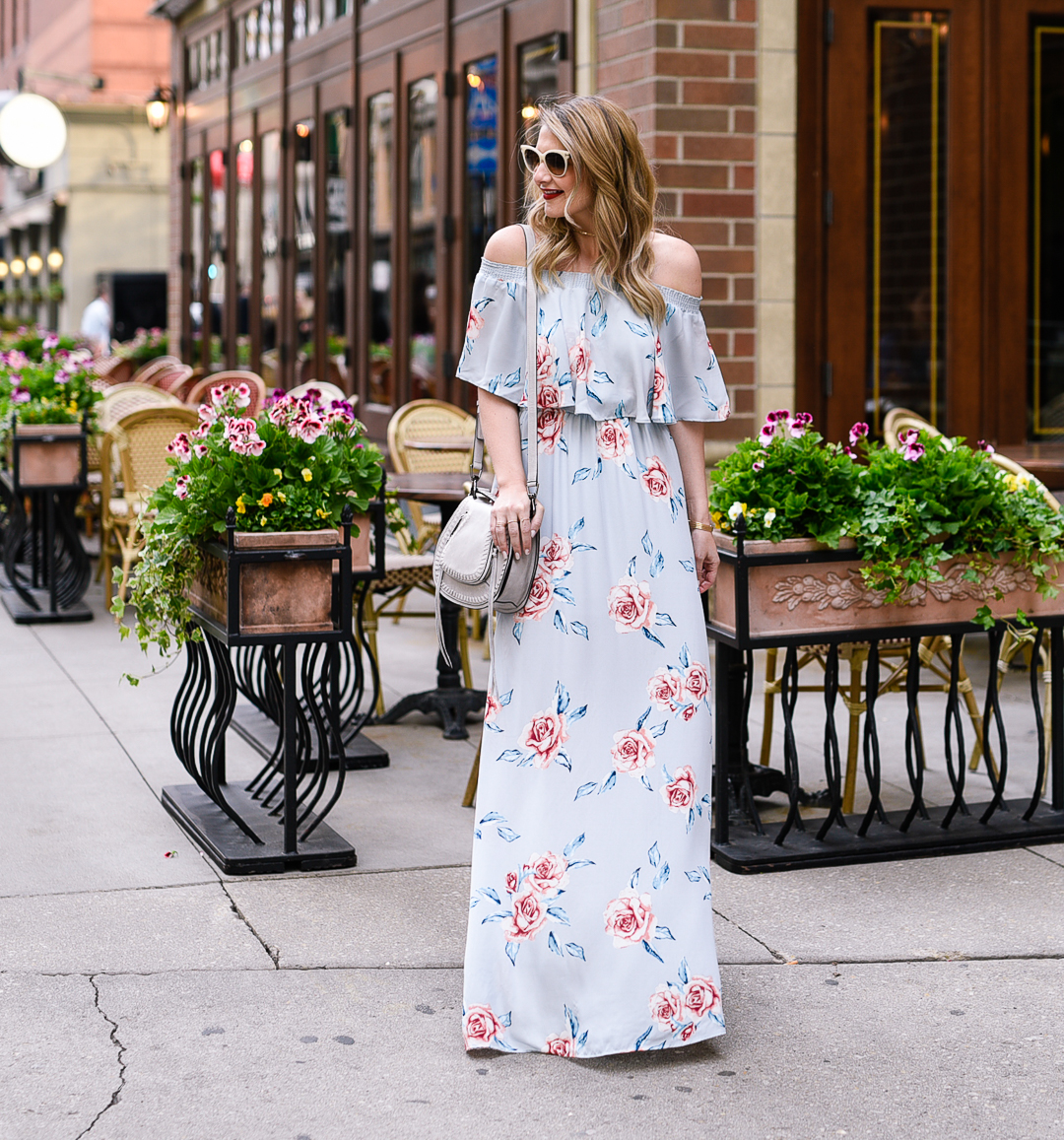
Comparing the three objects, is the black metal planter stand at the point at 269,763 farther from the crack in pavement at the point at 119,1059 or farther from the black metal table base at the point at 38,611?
the black metal table base at the point at 38,611

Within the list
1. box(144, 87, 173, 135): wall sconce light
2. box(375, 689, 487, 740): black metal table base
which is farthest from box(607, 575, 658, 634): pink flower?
box(144, 87, 173, 135): wall sconce light

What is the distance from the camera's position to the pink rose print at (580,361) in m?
3.62

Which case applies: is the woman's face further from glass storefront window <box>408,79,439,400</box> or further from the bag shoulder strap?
glass storefront window <box>408,79,439,400</box>

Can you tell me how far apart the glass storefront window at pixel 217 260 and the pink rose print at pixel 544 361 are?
14.5 meters

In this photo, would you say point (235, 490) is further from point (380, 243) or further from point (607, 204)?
point (380, 243)

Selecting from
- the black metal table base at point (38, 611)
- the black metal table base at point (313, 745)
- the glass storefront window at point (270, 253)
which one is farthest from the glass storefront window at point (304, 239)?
the black metal table base at point (313, 745)

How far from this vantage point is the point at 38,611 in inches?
381

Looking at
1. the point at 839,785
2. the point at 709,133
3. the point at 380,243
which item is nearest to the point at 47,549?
the point at 709,133

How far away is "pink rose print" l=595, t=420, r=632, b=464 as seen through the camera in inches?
144

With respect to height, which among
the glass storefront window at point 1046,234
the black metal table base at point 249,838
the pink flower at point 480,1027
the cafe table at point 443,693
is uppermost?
the glass storefront window at point 1046,234

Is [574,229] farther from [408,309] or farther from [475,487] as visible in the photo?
[408,309]

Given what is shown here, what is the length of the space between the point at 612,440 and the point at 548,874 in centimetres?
94

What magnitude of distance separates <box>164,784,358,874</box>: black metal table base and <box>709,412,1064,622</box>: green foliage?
1.51 m

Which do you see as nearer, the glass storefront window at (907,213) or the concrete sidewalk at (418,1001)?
the concrete sidewalk at (418,1001)
